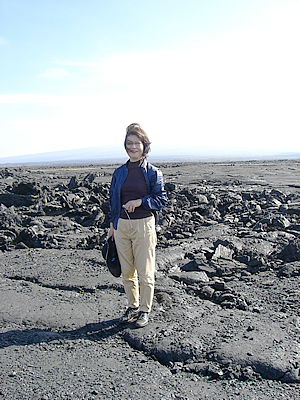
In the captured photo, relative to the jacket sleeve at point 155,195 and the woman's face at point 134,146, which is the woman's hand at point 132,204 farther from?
the woman's face at point 134,146

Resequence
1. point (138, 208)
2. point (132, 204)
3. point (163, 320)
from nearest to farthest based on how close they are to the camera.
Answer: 1. point (132, 204)
2. point (138, 208)
3. point (163, 320)

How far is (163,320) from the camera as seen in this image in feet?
12.6

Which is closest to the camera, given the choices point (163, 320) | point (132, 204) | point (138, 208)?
point (132, 204)

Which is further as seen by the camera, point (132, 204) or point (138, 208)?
point (138, 208)

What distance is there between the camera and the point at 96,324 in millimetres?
3863

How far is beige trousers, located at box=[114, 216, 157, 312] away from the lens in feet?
12.0

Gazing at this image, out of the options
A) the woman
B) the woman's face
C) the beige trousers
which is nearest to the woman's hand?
the woman

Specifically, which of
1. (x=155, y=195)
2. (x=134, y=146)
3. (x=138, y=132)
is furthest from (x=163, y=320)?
(x=138, y=132)

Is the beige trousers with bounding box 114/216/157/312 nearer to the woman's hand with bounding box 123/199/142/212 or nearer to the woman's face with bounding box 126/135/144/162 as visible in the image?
the woman's hand with bounding box 123/199/142/212

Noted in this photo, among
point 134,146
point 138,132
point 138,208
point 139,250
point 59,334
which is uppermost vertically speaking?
point 138,132

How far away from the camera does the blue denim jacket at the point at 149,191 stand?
3564 millimetres

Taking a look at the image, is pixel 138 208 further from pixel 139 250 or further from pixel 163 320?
pixel 163 320

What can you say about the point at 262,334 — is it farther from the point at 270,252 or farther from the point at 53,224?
the point at 53,224

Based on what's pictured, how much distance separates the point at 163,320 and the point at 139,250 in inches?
33.5
